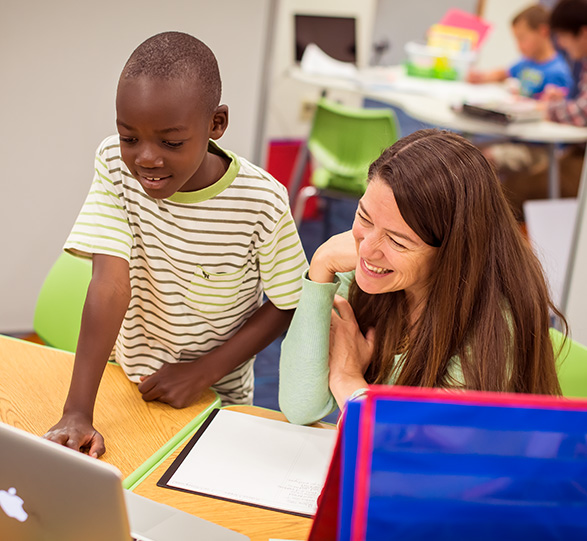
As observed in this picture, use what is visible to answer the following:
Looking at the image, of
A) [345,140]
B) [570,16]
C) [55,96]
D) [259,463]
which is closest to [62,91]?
[55,96]

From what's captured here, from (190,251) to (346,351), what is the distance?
32cm

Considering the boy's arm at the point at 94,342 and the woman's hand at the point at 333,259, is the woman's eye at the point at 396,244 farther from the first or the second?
the boy's arm at the point at 94,342

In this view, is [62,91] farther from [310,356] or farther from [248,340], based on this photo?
[310,356]

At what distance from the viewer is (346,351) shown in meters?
1.27

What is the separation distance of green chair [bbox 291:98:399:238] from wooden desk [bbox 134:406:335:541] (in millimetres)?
2360

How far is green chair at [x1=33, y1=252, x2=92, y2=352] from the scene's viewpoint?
1.52 meters

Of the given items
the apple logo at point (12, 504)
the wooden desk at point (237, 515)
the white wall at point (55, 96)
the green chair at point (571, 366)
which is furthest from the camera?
the white wall at point (55, 96)

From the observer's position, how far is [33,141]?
2131 millimetres

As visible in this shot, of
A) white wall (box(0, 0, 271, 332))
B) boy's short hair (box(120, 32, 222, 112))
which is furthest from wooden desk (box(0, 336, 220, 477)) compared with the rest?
white wall (box(0, 0, 271, 332))

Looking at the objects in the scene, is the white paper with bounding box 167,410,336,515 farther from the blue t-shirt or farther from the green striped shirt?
the blue t-shirt

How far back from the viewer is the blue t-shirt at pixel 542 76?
4285mm

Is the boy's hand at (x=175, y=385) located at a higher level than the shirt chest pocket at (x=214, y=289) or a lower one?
lower

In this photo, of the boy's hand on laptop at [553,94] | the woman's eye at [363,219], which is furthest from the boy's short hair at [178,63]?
the boy's hand on laptop at [553,94]

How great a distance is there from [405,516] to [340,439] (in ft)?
0.31
